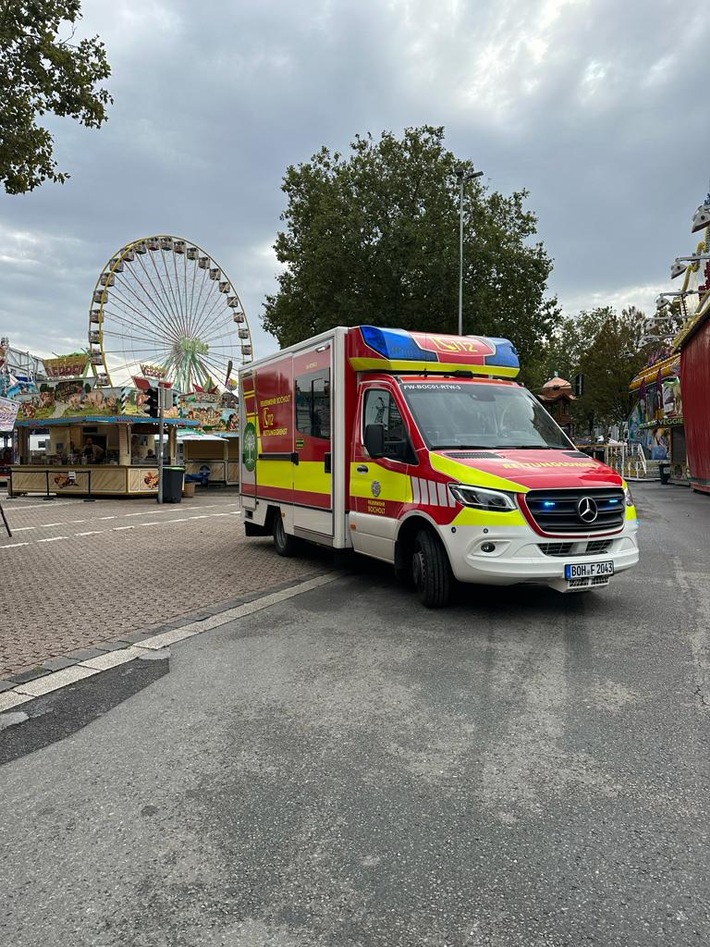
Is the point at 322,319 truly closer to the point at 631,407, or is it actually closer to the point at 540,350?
the point at 540,350

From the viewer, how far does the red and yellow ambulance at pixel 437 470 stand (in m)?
5.75

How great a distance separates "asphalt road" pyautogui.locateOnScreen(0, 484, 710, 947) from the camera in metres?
2.24

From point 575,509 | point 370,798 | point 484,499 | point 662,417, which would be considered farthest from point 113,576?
point 662,417

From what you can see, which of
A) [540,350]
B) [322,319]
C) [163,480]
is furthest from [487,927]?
[540,350]

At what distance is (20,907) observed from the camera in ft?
7.59

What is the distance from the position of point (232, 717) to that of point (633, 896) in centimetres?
229

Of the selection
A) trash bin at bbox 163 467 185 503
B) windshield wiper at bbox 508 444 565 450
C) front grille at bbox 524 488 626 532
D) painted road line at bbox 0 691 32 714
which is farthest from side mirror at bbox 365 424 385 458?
trash bin at bbox 163 467 185 503

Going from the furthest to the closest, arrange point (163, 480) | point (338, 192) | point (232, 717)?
point (338, 192)
point (163, 480)
point (232, 717)

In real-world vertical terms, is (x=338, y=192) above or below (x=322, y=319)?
above

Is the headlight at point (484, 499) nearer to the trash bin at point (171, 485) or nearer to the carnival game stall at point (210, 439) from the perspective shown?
the trash bin at point (171, 485)

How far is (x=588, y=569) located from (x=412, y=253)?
23.0 metres

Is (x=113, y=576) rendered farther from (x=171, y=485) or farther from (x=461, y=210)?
(x=461, y=210)

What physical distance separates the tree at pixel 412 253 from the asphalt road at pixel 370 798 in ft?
77.3

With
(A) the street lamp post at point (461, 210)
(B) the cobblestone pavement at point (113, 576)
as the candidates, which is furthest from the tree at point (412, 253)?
(B) the cobblestone pavement at point (113, 576)
